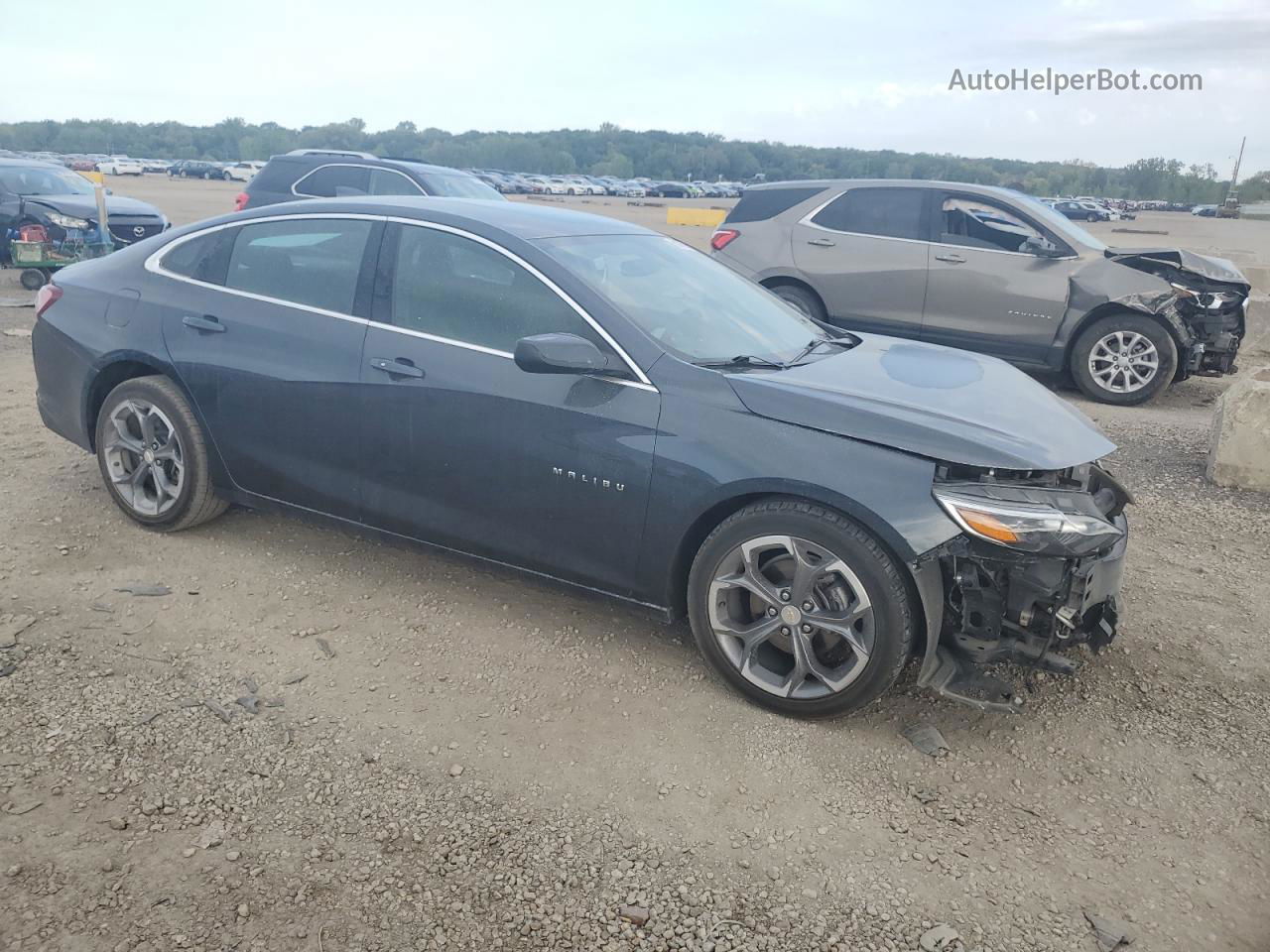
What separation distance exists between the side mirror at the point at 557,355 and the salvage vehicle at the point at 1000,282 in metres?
5.99

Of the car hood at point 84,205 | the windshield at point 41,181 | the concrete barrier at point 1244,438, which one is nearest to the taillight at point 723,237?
the concrete barrier at point 1244,438

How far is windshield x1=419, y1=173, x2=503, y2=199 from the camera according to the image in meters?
10.6

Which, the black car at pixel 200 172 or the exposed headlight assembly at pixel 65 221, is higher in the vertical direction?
the black car at pixel 200 172

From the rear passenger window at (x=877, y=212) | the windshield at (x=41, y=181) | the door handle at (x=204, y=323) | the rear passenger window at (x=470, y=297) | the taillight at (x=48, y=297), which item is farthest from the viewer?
the windshield at (x=41, y=181)

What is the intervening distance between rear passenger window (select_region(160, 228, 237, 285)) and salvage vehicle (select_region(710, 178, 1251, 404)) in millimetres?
5717

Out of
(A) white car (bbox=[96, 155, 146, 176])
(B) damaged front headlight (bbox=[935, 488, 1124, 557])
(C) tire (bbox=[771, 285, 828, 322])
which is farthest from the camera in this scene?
(A) white car (bbox=[96, 155, 146, 176])

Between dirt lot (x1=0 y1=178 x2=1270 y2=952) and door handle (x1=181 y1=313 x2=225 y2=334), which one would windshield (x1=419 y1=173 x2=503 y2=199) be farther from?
dirt lot (x1=0 y1=178 x2=1270 y2=952)

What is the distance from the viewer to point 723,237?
31.2 ft

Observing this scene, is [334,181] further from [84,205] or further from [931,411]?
[931,411]

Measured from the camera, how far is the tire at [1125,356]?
26.3ft

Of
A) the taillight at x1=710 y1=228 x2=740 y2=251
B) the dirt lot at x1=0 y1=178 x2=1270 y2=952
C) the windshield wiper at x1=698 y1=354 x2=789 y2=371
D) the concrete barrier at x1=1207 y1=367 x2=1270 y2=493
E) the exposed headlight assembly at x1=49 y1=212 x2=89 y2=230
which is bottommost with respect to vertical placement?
the dirt lot at x1=0 y1=178 x2=1270 y2=952

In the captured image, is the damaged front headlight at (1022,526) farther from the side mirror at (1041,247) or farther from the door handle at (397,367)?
the side mirror at (1041,247)

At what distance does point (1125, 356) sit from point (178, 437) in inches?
288

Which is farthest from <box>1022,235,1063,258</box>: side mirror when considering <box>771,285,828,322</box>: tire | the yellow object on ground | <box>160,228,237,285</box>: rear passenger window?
the yellow object on ground
